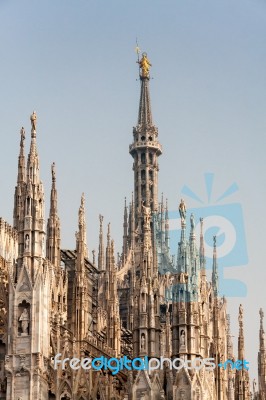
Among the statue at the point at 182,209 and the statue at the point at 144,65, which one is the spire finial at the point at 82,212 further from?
the statue at the point at 144,65

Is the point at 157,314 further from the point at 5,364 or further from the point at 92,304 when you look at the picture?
the point at 92,304

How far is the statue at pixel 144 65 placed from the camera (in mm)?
122875

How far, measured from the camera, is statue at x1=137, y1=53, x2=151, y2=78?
123 m

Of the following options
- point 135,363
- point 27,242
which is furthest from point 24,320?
point 135,363

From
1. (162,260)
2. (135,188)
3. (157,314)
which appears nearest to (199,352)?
(157,314)

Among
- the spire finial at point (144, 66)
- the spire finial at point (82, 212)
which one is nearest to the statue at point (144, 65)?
the spire finial at point (144, 66)

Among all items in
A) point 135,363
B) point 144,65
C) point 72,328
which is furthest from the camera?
point 144,65

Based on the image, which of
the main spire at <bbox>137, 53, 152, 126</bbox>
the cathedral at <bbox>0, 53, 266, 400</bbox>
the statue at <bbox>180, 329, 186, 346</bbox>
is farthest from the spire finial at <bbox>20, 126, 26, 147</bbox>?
the main spire at <bbox>137, 53, 152, 126</bbox>

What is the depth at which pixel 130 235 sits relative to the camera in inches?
4471

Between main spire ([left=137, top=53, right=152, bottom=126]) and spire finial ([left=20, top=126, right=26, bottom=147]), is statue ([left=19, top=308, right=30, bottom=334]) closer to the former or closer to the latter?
spire finial ([left=20, top=126, right=26, bottom=147])

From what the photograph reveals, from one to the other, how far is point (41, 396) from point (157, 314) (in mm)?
6065

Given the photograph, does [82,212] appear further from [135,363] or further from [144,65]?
[144,65]

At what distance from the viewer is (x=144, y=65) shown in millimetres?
123500

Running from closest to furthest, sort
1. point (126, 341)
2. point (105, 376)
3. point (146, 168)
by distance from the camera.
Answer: point (105, 376), point (126, 341), point (146, 168)
